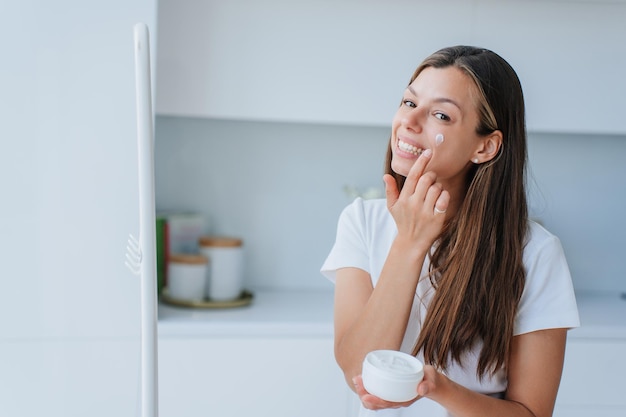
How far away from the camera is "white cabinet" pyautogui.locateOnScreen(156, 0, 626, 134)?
2.39 metres

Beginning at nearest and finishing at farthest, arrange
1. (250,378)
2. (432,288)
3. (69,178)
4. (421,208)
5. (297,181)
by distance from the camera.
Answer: (421,208), (432,288), (69,178), (250,378), (297,181)

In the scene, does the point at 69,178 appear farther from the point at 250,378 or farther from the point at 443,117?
the point at 443,117

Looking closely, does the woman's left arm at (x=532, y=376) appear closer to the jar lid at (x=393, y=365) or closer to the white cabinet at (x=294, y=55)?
the jar lid at (x=393, y=365)

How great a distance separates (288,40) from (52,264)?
0.98 meters

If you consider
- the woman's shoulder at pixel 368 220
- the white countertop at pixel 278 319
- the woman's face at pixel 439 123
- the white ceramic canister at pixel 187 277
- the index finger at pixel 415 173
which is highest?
the woman's face at pixel 439 123

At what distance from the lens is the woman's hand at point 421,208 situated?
50.8 inches

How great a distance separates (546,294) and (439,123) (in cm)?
35

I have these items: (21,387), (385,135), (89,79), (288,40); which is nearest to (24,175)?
(89,79)

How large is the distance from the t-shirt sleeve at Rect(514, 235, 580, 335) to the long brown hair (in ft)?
0.05

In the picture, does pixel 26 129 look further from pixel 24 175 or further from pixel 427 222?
pixel 427 222

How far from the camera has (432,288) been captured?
143cm

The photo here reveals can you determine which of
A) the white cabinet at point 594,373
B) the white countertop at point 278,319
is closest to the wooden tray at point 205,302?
the white countertop at point 278,319

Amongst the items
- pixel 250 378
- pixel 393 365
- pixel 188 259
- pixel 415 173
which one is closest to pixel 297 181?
pixel 188 259

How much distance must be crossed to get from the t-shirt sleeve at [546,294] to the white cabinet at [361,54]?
1.17 metres
